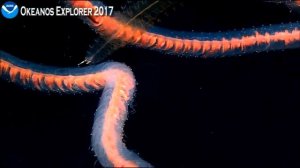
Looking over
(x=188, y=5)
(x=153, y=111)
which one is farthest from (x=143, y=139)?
(x=188, y=5)

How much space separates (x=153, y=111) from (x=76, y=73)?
0.57m

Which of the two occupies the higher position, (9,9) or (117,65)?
(9,9)

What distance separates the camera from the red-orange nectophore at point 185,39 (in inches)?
55.1

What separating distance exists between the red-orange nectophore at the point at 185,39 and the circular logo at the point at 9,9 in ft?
1.15

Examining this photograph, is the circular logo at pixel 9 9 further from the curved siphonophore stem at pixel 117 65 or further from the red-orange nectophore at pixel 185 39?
the red-orange nectophore at pixel 185 39

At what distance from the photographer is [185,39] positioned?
1.48 meters

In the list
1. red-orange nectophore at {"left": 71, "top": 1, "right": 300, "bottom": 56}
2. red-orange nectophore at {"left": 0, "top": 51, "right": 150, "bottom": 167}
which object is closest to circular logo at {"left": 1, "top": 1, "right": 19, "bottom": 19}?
red-orange nectophore at {"left": 0, "top": 51, "right": 150, "bottom": 167}

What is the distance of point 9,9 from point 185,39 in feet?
2.59

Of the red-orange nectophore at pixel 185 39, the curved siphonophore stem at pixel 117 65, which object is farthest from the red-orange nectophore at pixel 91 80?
the red-orange nectophore at pixel 185 39

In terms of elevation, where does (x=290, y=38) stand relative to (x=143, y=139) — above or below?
above

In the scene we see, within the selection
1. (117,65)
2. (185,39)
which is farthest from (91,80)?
(185,39)

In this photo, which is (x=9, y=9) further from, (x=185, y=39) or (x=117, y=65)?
(x=185, y=39)

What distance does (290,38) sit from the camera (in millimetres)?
1577

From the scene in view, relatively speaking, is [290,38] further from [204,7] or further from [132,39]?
[132,39]
